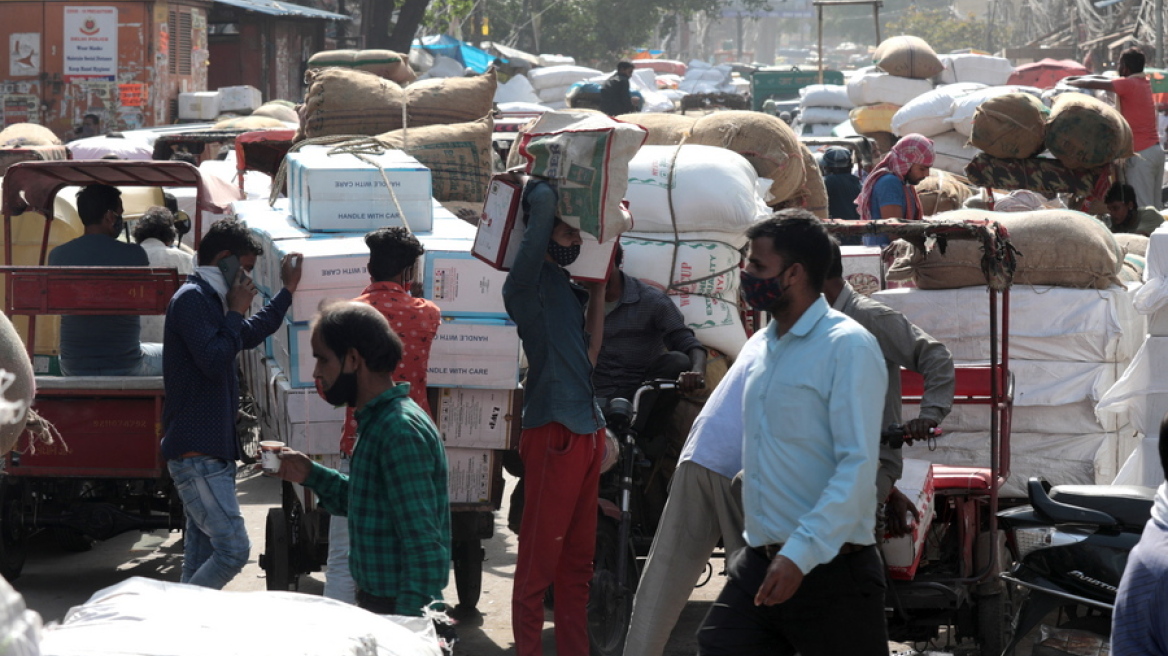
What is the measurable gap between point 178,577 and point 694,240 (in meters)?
2.79

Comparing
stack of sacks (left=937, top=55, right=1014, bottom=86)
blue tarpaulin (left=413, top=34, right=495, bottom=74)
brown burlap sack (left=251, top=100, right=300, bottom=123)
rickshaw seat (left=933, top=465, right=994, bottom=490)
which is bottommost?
rickshaw seat (left=933, top=465, right=994, bottom=490)

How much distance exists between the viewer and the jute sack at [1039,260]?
5980 millimetres

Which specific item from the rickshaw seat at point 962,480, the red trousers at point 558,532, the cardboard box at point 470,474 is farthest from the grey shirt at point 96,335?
the rickshaw seat at point 962,480

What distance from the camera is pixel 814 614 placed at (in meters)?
3.27

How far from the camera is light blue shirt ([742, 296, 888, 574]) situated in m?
3.10

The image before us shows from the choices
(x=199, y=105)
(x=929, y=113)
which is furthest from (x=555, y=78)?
(x=929, y=113)

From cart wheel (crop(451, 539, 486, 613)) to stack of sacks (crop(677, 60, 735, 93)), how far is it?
3747 cm

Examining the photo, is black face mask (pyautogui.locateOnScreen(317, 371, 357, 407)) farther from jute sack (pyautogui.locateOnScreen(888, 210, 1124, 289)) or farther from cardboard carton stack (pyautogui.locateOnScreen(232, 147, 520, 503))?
jute sack (pyautogui.locateOnScreen(888, 210, 1124, 289))

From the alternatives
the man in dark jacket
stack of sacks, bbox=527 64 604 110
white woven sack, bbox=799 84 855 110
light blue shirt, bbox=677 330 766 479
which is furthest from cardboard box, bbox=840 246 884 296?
stack of sacks, bbox=527 64 604 110

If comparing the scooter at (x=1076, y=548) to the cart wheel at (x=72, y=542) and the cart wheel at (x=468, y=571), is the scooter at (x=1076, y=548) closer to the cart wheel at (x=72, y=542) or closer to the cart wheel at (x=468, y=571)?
the cart wheel at (x=468, y=571)

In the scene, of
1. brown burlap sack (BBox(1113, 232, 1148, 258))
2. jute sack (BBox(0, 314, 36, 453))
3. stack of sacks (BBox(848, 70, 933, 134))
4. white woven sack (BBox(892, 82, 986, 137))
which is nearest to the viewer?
jute sack (BBox(0, 314, 36, 453))

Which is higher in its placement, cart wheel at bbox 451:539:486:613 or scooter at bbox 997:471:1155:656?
scooter at bbox 997:471:1155:656

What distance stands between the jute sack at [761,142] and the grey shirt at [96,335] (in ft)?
10.9

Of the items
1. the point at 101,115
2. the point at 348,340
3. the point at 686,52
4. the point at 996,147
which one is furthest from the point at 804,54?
the point at 348,340
